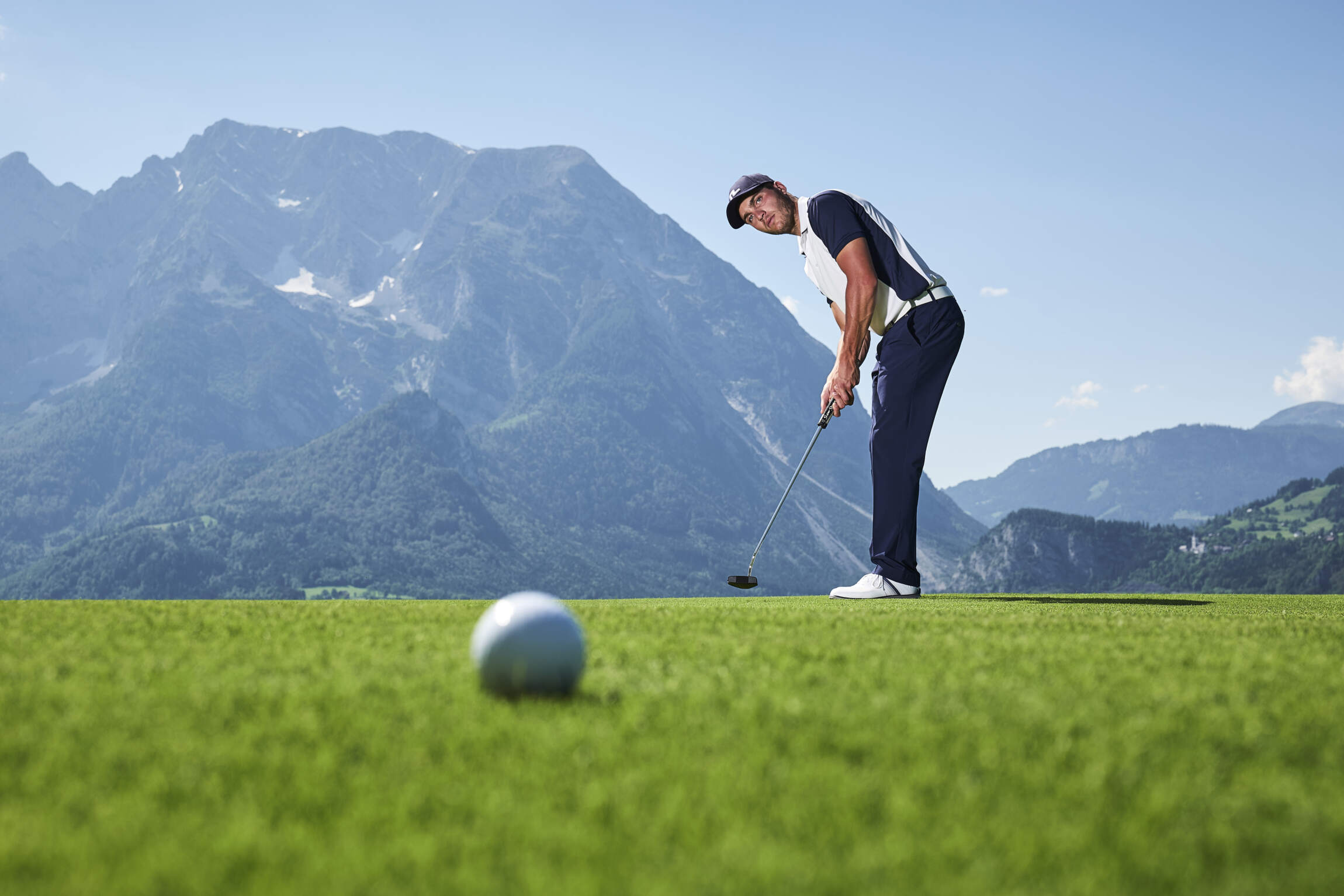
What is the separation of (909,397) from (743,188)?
3112mm

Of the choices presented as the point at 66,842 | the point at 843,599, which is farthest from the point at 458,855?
the point at 843,599

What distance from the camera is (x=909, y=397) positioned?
11031 mm

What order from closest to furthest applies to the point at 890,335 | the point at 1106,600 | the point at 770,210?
A: the point at 890,335 < the point at 770,210 < the point at 1106,600

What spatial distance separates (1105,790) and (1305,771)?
2.86 ft

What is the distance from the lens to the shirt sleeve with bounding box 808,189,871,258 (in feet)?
36.0

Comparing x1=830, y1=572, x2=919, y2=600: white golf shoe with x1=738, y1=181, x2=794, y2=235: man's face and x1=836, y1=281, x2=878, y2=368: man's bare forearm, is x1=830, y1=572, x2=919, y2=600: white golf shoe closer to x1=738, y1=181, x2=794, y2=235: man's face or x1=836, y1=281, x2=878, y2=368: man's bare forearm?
x1=836, y1=281, x2=878, y2=368: man's bare forearm

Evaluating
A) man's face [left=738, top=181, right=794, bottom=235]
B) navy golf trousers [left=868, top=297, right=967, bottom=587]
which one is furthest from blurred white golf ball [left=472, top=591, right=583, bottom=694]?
man's face [left=738, top=181, right=794, bottom=235]

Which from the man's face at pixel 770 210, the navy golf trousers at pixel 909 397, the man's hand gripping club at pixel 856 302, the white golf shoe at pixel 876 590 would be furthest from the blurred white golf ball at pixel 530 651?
the man's face at pixel 770 210

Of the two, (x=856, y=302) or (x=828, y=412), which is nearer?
(x=856, y=302)

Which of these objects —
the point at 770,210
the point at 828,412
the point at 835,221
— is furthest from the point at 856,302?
the point at 770,210

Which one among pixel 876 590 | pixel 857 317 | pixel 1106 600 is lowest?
pixel 1106 600

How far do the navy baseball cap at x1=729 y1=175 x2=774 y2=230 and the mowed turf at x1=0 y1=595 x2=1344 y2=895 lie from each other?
22.8ft

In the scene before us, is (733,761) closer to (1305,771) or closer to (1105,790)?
(1105,790)

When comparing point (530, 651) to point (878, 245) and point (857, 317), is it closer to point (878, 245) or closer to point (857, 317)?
point (857, 317)
